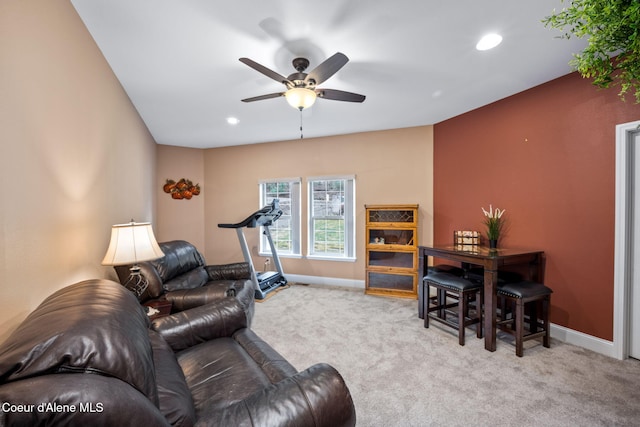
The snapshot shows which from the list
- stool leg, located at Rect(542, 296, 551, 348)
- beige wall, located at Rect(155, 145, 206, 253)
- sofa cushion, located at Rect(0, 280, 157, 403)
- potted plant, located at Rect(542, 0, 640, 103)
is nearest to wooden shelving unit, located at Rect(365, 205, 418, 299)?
stool leg, located at Rect(542, 296, 551, 348)

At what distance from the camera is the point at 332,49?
2.25m

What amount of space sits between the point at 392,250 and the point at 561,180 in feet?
7.11

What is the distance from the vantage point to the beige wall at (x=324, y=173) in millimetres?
4328

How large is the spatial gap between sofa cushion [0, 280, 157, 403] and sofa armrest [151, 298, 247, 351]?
714 millimetres

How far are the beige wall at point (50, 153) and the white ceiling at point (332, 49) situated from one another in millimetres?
370

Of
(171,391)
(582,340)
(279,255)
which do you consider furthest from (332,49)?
(279,255)

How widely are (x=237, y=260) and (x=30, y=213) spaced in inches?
158

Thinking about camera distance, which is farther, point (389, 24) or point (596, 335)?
point (596, 335)

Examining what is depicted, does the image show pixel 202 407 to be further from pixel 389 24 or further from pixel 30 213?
pixel 389 24

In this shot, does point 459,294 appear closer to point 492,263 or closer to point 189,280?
point 492,263

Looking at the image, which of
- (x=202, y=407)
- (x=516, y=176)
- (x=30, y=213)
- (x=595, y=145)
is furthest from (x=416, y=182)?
(x=30, y=213)

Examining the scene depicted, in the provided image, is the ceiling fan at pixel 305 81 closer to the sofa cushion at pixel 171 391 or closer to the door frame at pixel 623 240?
the sofa cushion at pixel 171 391

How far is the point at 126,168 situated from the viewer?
3.16 m

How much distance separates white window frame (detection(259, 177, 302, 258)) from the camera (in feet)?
16.6
